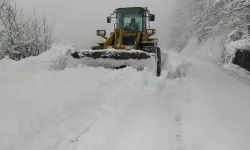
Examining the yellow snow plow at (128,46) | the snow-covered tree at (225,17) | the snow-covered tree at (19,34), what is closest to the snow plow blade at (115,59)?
the yellow snow plow at (128,46)

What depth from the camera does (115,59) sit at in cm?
1098

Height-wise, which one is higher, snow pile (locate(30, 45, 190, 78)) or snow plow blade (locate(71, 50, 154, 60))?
snow plow blade (locate(71, 50, 154, 60))

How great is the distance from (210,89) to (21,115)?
20.3ft

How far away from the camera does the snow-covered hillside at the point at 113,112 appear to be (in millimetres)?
5426

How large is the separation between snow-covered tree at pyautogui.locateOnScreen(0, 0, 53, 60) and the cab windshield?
4.08 m

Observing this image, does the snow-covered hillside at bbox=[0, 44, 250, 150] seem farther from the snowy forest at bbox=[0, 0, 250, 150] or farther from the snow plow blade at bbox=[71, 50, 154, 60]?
the snow plow blade at bbox=[71, 50, 154, 60]

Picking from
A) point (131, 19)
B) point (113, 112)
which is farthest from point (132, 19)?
point (113, 112)

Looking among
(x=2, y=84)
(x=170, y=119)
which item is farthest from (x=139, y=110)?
(x=2, y=84)

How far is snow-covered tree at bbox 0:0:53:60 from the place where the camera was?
14.9 m

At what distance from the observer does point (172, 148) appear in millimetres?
5227

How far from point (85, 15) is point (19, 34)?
37383mm

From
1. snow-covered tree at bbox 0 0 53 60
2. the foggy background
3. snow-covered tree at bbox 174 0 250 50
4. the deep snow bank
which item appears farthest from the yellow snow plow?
the foggy background

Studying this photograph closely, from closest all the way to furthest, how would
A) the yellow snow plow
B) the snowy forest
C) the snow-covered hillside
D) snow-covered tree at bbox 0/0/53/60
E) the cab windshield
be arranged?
the snow-covered hillside
the snowy forest
the yellow snow plow
the cab windshield
snow-covered tree at bbox 0/0/53/60

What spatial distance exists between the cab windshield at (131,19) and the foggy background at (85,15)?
2172 cm
